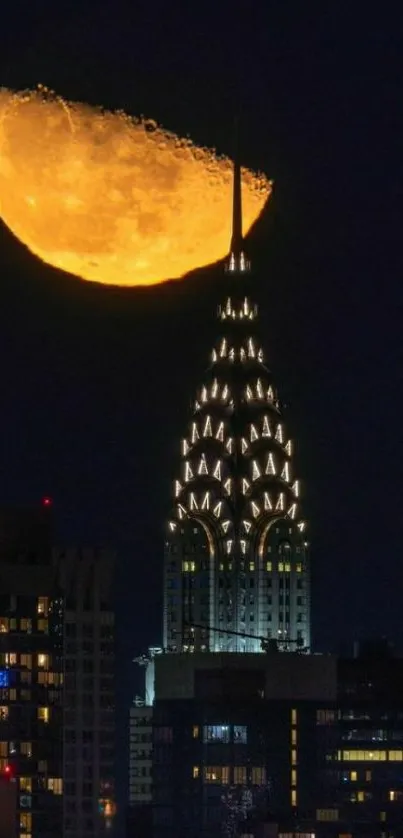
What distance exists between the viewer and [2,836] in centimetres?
17850

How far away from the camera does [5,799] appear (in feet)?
600

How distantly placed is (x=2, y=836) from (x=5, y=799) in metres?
4.42
